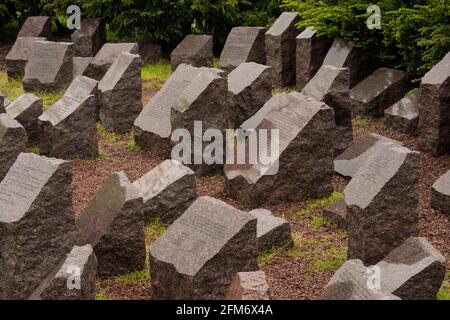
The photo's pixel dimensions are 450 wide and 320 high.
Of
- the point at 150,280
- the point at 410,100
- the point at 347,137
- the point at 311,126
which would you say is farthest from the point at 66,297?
the point at 410,100

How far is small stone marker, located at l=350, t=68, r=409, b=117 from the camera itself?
13.0m

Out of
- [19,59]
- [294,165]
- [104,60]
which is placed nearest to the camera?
[294,165]

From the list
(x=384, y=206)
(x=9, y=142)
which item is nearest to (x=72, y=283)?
(x=384, y=206)

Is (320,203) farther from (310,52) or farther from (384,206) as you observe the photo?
(310,52)

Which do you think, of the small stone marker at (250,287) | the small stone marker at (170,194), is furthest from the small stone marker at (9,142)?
the small stone marker at (250,287)

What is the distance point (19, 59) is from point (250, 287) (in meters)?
11.4

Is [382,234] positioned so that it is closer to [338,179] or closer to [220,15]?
[338,179]

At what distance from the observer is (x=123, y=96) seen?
12.5m

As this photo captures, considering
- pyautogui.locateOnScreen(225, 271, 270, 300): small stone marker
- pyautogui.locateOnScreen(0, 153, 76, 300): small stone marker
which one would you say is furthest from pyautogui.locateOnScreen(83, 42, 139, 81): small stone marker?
pyautogui.locateOnScreen(225, 271, 270, 300): small stone marker

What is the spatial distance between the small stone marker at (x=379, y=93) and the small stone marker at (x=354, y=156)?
2485 mm

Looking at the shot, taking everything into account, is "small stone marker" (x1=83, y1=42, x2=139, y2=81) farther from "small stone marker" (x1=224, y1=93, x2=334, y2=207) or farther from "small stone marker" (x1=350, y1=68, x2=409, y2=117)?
"small stone marker" (x1=224, y1=93, x2=334, y2=207)

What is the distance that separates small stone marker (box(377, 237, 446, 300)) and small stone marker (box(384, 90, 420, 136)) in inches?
194

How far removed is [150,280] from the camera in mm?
7414

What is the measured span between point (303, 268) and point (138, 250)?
60.8 inches
